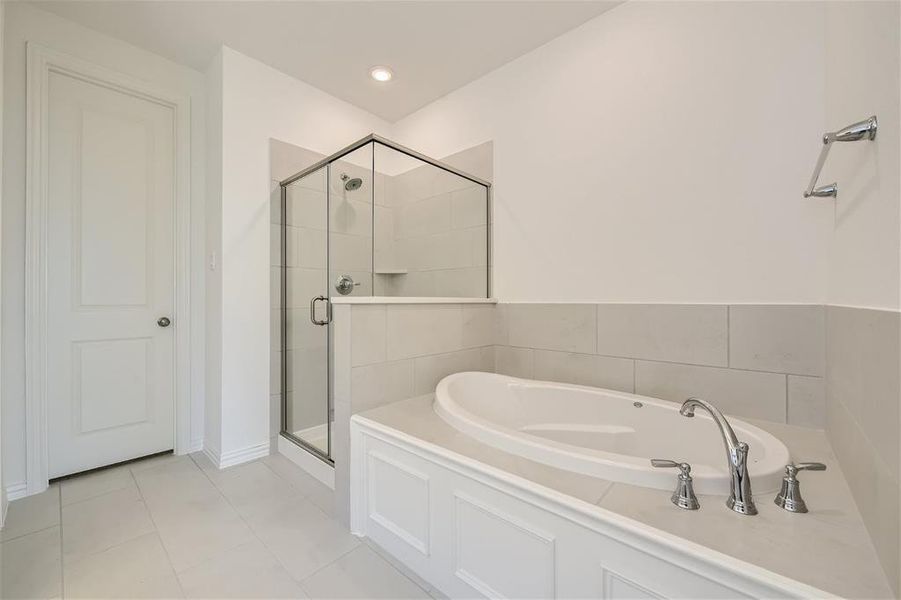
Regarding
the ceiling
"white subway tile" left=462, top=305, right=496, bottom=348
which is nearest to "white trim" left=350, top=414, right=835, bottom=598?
"white subway tile" left=462, top=305, right=496, bottom=348

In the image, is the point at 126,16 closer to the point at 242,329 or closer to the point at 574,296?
the point at 242,329

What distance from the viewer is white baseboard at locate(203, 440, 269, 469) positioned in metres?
2.10

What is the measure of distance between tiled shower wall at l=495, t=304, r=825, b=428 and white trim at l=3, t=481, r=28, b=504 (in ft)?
8.76

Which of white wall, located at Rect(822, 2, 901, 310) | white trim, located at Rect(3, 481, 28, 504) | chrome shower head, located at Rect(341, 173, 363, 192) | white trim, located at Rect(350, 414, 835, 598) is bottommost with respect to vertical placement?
white trim, located at Rect(3, 481, 28, 504)

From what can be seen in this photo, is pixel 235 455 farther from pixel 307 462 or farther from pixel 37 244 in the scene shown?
pixel 37 244

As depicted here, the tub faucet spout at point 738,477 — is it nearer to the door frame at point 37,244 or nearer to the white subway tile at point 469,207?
the white subway tile at point 469,207

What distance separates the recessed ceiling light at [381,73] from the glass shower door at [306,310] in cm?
82

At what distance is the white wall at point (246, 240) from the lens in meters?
2.15

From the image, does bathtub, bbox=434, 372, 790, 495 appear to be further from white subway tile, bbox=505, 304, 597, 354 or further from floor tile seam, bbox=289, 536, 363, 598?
floor tile seam, bbox=289, 536, 363, 598

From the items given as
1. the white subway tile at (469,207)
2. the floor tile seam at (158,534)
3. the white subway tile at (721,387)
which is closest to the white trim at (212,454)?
the floor tile seam at (158,534)

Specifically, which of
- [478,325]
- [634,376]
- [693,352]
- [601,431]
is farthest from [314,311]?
[693,352]

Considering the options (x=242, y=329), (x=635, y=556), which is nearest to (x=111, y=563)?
(x=242, y=329)

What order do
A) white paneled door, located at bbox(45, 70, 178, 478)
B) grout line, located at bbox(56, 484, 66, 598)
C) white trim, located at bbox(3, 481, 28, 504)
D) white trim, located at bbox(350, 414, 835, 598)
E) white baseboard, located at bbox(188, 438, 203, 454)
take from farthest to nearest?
1. white baseboard, located at bbox(188, 438, 203, 454)
2. white paneled door, located at bbox(45, 70, 178, 478)
3. white trim, located at bbox(3, 481, 28, 504)
4. grout line, located at bbox(56, 484, 66, 598)
5. white trim, located at bbox(350, 414, 835, 598)

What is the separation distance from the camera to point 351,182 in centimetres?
211
